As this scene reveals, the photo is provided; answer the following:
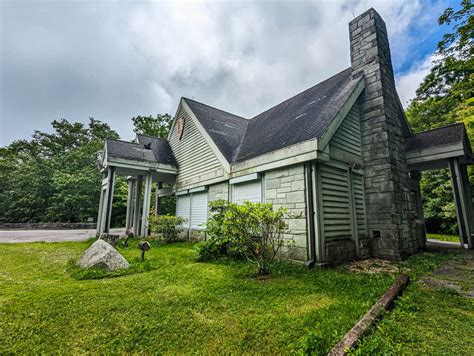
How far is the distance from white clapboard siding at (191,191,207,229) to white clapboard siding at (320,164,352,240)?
5894 mm

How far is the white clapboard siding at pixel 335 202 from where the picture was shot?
582 centimetres

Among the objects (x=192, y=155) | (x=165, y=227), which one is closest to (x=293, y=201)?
(x=165, y=227)

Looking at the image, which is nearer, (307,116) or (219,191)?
(307,116)

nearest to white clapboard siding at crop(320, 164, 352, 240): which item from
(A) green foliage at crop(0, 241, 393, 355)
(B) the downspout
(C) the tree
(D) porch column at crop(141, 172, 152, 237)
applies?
(B) the downspout

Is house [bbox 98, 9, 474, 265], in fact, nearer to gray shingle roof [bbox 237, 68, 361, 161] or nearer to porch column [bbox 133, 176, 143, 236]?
gray shingle roof [bbox 237, 68, 361, 161]

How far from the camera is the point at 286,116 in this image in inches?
372

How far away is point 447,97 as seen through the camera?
1102 centimetres

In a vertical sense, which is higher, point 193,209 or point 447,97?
point 447,97

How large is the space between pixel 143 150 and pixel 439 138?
46.5 feet

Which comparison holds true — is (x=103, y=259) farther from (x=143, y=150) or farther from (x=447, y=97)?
(x=447, y=97)

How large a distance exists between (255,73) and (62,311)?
16.2 meters

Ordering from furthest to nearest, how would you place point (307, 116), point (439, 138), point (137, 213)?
point (137, 213) → point (439, 138) → point (307, 116)

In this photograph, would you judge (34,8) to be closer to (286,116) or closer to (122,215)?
(286,116)

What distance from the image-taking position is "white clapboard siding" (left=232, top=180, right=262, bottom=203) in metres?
7.28
